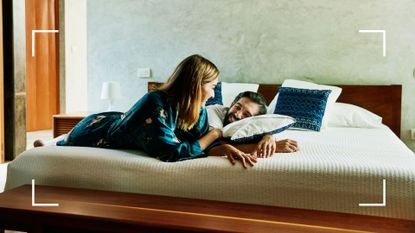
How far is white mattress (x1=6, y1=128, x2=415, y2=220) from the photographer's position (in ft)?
5.09

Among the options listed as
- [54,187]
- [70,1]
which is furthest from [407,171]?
[70,1]

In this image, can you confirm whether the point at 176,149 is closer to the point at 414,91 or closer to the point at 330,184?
the point at 330,184

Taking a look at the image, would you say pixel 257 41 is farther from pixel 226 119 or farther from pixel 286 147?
pixel 286 147

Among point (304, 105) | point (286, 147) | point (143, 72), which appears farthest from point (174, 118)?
point (143, 72)

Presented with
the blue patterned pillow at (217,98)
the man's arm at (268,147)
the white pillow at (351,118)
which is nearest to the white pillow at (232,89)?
the blue patterned pillow at (217,98)

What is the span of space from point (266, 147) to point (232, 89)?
1738 mm

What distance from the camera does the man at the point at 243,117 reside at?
1801 millimetres

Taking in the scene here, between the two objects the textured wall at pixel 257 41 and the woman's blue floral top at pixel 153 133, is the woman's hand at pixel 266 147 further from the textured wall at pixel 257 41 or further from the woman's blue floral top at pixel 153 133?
the textured wall at pixel 257 41

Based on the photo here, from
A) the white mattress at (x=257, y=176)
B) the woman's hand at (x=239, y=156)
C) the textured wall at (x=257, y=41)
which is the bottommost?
the white mattress at (x=257, y=176)

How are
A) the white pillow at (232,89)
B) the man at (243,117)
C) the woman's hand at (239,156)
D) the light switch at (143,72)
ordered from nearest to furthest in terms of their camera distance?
1. the woman's hand at (239,156)
2. the man at (243,117)
3. the white pillow at (232,89)
4. the light switch at (143,72)

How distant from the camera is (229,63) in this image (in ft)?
12.7

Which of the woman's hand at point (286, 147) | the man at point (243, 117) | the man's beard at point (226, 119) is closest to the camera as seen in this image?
the man at point (243, 117)

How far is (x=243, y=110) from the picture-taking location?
2.53 m

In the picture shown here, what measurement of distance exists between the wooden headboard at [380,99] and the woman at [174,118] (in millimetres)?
1907
